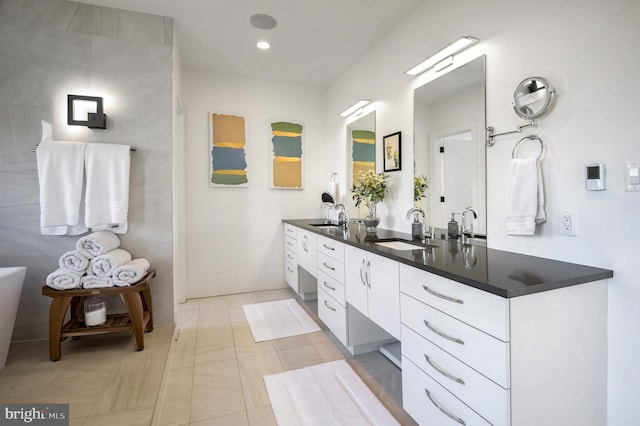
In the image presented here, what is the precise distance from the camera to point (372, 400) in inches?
70.2

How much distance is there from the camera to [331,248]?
2.51 metres

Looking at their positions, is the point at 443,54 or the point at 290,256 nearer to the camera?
the point at 443,54

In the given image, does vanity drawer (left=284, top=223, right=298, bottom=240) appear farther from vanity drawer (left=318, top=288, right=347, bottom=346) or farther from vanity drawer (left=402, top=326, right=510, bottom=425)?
vanity drawer (left=402, top=326, right=510, bottom=425)

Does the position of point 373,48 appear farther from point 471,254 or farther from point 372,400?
point 372,400

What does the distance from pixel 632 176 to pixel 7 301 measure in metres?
3.36

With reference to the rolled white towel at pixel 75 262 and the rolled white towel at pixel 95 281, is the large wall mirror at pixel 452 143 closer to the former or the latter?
the rolled white towel at pixel 95 281

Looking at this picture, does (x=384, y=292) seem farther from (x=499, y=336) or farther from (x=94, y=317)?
(x=94, y=317)

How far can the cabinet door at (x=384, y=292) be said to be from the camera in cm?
166

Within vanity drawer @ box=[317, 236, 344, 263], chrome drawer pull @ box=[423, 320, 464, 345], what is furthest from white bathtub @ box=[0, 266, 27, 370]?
chrome drawer pull @ box=[423, 320, 464, 345]

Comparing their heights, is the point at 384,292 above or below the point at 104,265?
below

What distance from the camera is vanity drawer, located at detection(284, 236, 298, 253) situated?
3.52m

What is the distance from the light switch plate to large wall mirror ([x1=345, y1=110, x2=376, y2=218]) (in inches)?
79.4

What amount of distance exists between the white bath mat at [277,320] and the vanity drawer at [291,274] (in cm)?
20

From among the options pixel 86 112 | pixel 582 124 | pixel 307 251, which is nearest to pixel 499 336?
pixel 582 124
